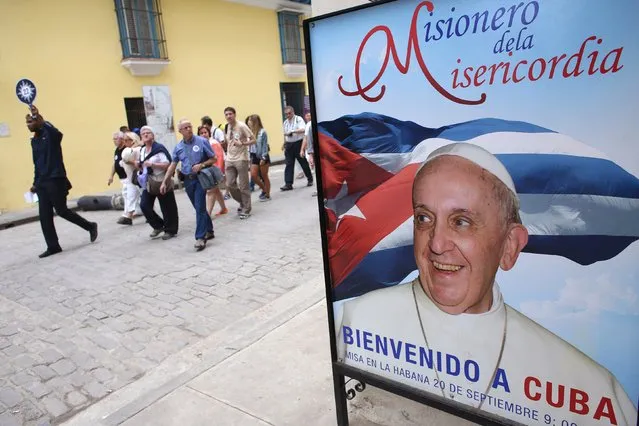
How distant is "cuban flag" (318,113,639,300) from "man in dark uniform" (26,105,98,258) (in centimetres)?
611

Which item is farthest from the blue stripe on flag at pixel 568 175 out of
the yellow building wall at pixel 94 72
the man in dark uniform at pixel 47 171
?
the yellow building wall at pixel 94 72

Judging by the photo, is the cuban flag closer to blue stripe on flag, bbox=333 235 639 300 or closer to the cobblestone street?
blue stripe on flag, bbox=333 235 639 300

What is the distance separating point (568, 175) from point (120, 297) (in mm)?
4795

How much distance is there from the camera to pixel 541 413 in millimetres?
1727

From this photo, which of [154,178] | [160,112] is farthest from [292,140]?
[160,112]

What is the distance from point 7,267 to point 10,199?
5776mm

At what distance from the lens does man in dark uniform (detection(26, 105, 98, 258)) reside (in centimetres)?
677

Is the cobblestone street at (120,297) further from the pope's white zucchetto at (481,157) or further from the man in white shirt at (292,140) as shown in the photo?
the pope's white zucchetto at (481,157)

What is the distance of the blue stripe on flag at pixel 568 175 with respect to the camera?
145 cm

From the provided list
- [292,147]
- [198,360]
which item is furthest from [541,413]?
[292,147]

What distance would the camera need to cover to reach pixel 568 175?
1525mm

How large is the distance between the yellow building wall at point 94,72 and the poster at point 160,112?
0.24 m

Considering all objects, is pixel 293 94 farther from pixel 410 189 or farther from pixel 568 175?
pixel 568 175

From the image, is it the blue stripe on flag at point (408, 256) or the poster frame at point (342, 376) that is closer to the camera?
the blue stripe on flag at point (408, 256)
